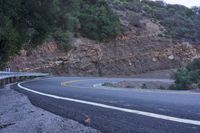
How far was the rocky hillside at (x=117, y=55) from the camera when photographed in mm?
57062

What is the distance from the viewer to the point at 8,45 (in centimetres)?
2755

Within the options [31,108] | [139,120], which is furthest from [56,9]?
[139,120]

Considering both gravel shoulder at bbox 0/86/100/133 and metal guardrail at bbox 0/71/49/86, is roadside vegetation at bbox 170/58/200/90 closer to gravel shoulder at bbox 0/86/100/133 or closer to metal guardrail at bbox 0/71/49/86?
metal guardrail at bbox 0/71/49/86

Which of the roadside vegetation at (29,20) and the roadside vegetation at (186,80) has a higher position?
the roadside vegetation at (29,20)

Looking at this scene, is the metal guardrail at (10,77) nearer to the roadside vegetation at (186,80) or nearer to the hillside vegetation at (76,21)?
the hillside vegetation at (76,21)

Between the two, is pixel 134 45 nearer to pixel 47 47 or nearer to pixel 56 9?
pixel 47 47

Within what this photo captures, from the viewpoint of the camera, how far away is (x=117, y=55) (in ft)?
198

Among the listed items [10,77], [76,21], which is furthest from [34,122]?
[76,21]

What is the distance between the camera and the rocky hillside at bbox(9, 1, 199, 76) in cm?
5706

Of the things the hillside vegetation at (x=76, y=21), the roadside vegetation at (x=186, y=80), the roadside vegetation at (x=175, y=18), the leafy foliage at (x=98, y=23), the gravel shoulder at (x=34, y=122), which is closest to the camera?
the gravel shoulder at (x=34, y=122)

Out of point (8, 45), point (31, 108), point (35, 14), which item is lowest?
point (31, 108)

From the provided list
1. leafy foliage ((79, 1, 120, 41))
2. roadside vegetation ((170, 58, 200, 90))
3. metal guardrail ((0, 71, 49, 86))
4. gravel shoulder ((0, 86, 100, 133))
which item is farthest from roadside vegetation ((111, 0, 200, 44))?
gravel shoulder ((0, 86, 100, 133))

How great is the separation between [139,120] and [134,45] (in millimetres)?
54012

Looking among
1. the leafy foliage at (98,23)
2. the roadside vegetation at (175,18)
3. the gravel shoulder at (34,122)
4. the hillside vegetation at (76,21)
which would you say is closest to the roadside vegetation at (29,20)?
the hillside vegetation at (76,21)
